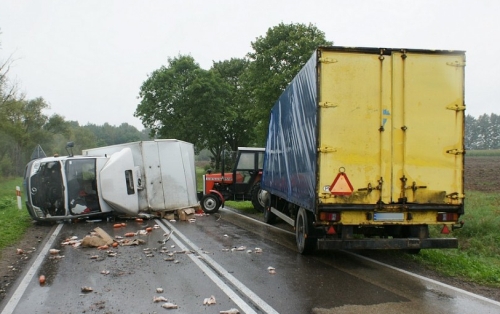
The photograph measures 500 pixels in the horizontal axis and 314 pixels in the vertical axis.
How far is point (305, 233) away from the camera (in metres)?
8.42

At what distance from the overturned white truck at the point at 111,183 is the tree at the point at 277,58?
13410mm

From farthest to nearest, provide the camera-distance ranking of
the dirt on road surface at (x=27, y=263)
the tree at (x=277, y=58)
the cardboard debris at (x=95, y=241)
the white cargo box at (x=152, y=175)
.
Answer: the tree at (x=277, y=58)
the white cargo box at (x=152, y=175)
the cardboard debris at (x=95, y=241)
the dirt on road surface at (x=27, y=263)

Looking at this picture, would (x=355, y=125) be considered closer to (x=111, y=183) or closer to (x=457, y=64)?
(x=457, y=64)

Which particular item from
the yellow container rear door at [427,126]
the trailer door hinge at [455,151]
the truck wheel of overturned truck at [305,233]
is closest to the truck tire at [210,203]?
the truck wheel of overturned truck at [305,233]

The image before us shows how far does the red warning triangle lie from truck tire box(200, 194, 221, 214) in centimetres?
1038

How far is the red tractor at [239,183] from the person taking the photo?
1702 centimetres

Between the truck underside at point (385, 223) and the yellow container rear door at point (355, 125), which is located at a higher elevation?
the yellow container rear door at point (355, 125)

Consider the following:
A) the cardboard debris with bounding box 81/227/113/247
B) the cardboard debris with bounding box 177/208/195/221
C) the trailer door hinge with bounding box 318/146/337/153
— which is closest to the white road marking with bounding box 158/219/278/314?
the cardboard debris with bounding box 81/227/113/247

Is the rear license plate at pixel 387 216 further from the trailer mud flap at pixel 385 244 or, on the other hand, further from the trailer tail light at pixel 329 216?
the trailer tail light at pixel 329 216

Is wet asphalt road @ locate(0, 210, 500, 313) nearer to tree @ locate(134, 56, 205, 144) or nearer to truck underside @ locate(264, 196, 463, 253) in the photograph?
truck underside @ locate(264, 196, 463, 253)

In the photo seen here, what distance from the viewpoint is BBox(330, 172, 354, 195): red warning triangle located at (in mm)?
7086

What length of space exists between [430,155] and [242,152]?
33.9ft

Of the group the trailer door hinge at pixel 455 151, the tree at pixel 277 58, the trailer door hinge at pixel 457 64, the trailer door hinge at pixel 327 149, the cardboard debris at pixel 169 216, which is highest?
the tree at pixel 277 58

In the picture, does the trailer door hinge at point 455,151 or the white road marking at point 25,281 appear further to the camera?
the trailer door hinge at point 455,151
